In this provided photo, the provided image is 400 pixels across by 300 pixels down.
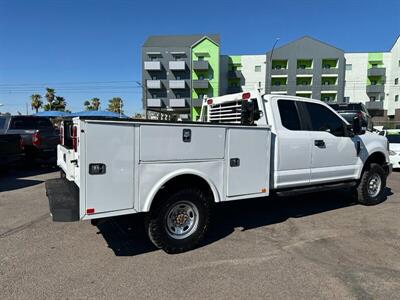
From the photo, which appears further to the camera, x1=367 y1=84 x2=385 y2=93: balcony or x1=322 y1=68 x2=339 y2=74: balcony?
x1=367 y1=84 x2=385 y2=93: balcony

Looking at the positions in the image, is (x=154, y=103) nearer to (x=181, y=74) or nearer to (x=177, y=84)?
(x=177, y=84)

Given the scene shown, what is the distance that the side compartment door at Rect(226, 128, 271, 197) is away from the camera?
173 inches

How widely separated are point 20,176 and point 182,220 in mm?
8174

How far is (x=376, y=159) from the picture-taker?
6.94 meters

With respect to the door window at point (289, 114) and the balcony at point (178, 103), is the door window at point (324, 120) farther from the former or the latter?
the balcony at point (178, 103)

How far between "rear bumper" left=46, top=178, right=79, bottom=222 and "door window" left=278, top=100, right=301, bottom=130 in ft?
11.5

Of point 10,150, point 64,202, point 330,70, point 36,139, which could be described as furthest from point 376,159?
point 330,70

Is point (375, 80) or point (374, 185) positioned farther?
point (375, 80)

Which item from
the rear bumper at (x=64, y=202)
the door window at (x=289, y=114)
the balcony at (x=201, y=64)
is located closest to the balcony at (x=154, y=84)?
the balcony at (x=201, y=64)

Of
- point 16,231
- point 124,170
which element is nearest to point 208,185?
point 124,170

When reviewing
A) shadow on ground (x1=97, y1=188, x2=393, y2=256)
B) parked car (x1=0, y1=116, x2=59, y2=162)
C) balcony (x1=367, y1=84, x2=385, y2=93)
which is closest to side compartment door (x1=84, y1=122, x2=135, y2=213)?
shadow on ground (x1=97, y1=188, x2=393, y2=256)

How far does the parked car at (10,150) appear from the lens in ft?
28.9

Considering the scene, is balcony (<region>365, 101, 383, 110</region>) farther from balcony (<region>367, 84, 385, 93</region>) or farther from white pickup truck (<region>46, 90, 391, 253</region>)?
white pickup truck (<region>46, 90, 391, 253</region>)

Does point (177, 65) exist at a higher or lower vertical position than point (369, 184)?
higher
